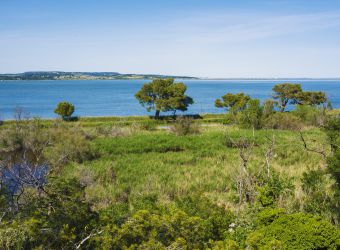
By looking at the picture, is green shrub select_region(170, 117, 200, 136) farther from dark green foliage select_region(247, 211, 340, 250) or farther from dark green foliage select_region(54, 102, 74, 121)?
dark green foliage select_region(247, 211, 340, 250)

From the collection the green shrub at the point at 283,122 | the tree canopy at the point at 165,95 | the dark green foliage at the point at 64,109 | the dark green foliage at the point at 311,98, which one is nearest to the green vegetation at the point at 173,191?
the green shrub at the point at 283,122

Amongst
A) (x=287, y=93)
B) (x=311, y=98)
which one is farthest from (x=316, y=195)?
(x=287, y=93)

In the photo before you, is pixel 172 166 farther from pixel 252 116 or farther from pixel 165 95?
pixel 165 95

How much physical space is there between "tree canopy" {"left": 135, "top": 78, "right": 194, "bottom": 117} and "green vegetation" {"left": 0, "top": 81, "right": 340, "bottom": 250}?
1541 centimetres

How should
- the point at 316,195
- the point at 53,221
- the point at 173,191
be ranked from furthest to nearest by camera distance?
the point at 173,191 < the point at 316,195 < the point at 53,221

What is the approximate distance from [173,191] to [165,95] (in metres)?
40.9

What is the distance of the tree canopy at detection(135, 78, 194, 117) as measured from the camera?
5647 cm

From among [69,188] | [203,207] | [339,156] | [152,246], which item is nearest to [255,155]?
[339,156]

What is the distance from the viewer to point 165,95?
193 feet

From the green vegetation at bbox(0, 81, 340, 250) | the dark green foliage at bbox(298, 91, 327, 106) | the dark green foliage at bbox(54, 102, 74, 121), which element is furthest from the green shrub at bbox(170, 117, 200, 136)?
the dark green foliage at bbox(298, 91, 327, 106)

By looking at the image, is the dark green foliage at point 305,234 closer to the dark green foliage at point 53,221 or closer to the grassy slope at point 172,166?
the dark green foliage at point 53,221

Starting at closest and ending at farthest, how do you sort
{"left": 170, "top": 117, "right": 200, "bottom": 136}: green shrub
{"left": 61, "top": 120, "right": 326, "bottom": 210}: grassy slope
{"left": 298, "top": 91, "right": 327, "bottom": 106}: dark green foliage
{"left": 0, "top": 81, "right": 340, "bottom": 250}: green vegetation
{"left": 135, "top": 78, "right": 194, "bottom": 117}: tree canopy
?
1. {"left": 0, "top": 81, "right": 340, "bottom": 250}: green vegetation
2. {"left": 61, "top": 120, "right": 326, "bottom": 210}: grassy slope
3. {"left": 170, "top": 117, "right": 200, "bottom": 136}: green shrub
4. {"left": 135, "top": 78, "right": 194, "bottom": 117}: tree canopy
5. {"left": 298, "top": 91, "right": 327, "bottom": 106}: dark green foliage

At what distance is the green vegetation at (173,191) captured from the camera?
7.43m

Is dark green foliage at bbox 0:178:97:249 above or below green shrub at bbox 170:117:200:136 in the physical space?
above
